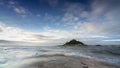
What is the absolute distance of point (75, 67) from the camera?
709cm

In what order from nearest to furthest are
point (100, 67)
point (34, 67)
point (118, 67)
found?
point (34, 67) < point (100, 67) < point (118, 67)

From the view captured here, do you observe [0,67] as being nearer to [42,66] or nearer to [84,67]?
[42,66]

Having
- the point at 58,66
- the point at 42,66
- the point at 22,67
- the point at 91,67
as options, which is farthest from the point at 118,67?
the point at 22,67

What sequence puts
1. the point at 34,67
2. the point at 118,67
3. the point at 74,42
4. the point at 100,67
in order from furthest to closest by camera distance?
the point at 74,42
the point at 118,67
the point at 100,67
the point at 34,67

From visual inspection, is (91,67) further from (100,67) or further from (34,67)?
(34,67)

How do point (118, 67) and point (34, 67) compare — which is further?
point (118, 67)

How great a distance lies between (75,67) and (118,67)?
11.8ft

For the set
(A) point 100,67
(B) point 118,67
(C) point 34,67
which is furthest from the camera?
(B) point 118,67

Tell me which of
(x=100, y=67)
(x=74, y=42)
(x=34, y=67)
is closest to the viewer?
(x=34, y=67)

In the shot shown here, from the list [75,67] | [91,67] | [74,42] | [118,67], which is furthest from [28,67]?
[74,42]

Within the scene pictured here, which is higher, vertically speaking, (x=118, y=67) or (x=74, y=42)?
(x=74, y=42)

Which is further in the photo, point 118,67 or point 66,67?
point 118,67

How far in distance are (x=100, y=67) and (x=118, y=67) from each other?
1.71 metres

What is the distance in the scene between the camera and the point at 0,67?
7.08 meters
